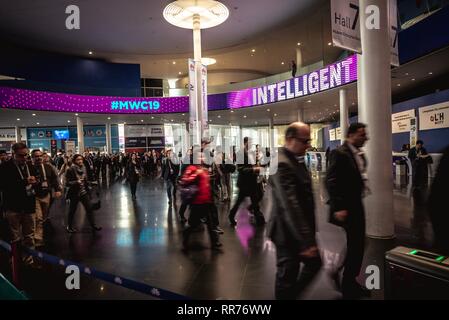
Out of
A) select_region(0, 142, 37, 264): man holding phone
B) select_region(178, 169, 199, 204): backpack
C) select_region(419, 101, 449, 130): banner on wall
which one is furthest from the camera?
select_region(419, 101, 449, 130): banner on wall

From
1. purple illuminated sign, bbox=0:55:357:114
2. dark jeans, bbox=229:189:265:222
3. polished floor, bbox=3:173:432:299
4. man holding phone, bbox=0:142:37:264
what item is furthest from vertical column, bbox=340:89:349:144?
man holding phone, bbox=0:142:37:264

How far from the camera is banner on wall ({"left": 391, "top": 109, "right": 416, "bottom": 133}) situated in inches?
566

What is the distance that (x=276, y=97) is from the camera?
53.2 feet

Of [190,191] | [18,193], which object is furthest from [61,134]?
[190,191]

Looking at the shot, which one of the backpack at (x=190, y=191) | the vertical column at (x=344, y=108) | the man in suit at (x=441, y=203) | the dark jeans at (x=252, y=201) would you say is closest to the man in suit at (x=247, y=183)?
the dark jeans at (x=252, y=201)

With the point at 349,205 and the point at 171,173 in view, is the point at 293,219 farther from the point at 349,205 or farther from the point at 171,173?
the point at 171,173

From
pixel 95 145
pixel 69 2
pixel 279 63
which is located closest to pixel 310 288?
pixel 69 2

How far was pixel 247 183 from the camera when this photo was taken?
5805mm

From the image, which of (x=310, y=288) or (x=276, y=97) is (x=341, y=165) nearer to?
(x=310, y=288)

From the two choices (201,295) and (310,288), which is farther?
(201,295)

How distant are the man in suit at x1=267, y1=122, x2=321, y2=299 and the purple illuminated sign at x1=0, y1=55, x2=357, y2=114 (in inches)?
409

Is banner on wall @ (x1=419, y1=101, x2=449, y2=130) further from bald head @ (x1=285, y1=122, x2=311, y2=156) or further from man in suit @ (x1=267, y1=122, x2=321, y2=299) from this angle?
man in suit @ (x1=267, y1=122, x2=321, y2=299)

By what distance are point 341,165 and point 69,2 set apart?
13.9 metres

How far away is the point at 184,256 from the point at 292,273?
244cm
